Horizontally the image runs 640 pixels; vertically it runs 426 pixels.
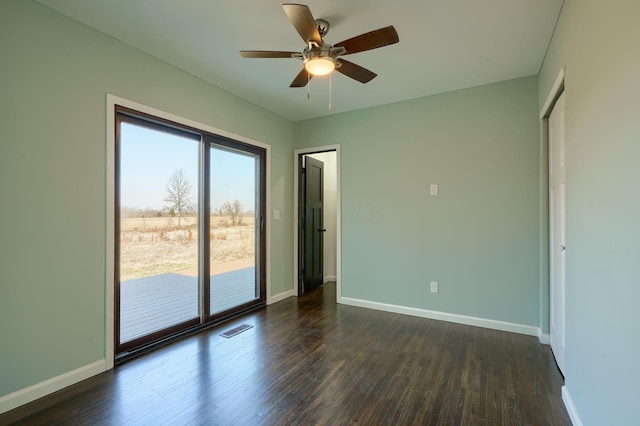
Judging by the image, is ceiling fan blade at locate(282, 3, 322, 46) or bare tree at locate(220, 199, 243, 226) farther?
bare tree at locate(220, 199, 243, 226)

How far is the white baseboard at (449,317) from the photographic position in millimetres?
3066

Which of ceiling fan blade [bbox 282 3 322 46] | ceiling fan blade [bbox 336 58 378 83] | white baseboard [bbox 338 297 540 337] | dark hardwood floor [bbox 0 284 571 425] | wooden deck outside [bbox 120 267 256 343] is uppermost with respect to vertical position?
ceiling fan blade [bbox 282 3 322 46]

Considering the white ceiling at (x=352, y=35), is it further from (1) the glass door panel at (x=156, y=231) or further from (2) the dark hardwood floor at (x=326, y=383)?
(2) the dark hardwood floor at (x=326, y=383)

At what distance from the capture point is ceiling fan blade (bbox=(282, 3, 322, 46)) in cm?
162

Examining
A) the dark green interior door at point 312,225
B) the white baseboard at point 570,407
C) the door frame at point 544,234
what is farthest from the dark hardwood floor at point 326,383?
the dark green interior door at point 312,225

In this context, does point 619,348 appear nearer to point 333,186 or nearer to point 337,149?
point 337,149

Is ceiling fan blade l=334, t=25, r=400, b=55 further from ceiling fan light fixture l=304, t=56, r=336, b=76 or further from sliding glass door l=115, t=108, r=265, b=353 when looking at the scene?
sliding glass door l=115, t=108, r=265, b=353

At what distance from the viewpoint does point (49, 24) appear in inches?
80.6

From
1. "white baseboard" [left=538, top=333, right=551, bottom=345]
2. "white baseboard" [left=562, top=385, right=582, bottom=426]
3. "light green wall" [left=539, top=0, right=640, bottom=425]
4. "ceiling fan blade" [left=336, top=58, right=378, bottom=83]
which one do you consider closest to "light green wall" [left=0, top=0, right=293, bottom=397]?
"ceiling fan blade" [left=336, top=58, right=378, bottom=83]

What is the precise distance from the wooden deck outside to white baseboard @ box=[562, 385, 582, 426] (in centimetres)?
321

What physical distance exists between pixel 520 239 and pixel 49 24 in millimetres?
4484

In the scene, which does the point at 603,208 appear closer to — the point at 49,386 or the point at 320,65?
the point at 320,65

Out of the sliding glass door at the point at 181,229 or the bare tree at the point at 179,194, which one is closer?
the sliding glass door at the point at 181,229

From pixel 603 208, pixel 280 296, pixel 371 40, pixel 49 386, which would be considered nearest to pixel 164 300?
pixel 49 386
